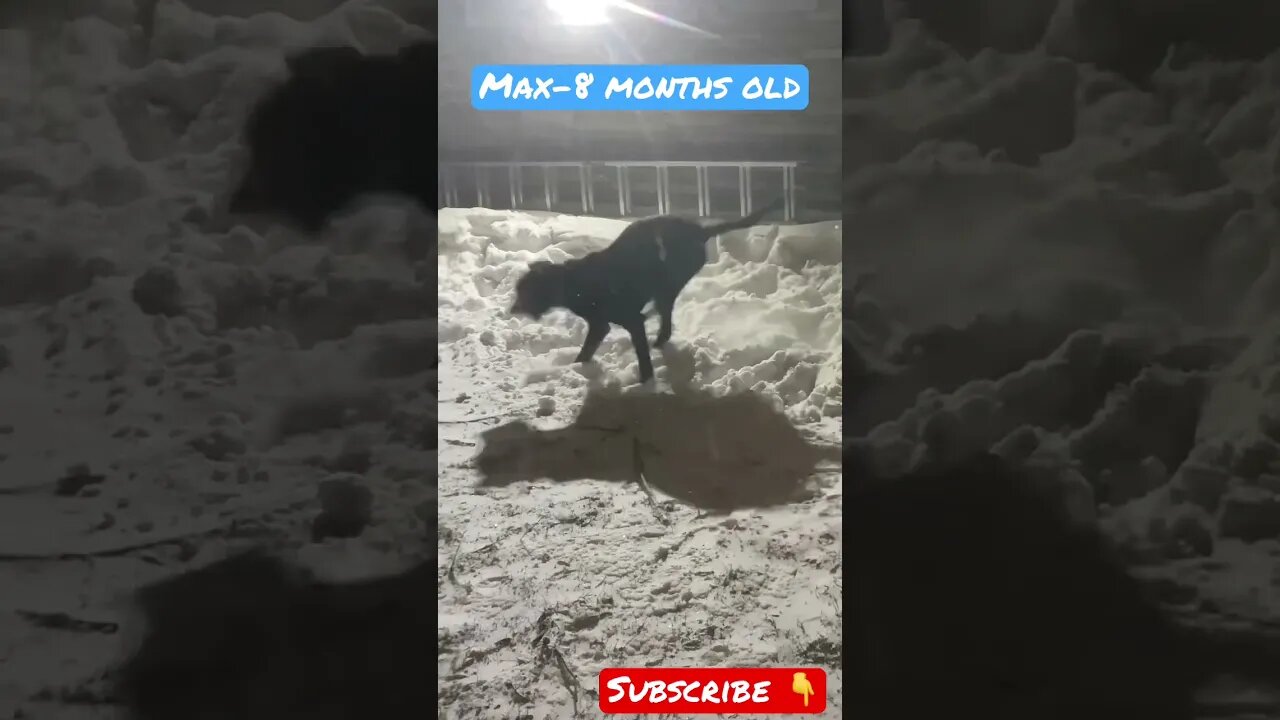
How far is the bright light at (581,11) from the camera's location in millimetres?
1117

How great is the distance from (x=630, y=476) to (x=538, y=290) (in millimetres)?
290

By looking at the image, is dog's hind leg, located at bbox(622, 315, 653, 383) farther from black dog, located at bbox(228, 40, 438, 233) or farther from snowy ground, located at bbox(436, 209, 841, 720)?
black dog, located at bbox(228, 40, 438, 233)

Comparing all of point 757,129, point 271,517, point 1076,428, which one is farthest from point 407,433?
point 1076,428

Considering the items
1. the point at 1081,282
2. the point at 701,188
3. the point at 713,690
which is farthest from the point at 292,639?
the point at 1081,282

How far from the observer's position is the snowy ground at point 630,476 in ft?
3.69

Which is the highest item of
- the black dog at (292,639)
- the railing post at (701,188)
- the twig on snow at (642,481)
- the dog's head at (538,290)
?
the railing post at (701,188)

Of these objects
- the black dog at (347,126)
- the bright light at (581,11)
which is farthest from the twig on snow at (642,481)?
the bright light at (581,11)

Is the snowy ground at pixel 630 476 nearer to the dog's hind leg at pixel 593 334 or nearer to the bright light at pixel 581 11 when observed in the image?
the dog's hind leg at pixel 593 334

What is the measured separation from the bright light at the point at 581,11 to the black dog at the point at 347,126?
19 centimetres

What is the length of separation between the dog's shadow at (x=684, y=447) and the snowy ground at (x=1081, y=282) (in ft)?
0.42

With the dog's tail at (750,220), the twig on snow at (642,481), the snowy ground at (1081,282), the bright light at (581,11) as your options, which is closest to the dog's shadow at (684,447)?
the twig on snow at (642,481)

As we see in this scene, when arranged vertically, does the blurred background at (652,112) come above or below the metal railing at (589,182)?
above

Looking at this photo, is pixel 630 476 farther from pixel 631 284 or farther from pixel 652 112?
pixel 652 112

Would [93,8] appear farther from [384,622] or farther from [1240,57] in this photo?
[1240,57]
